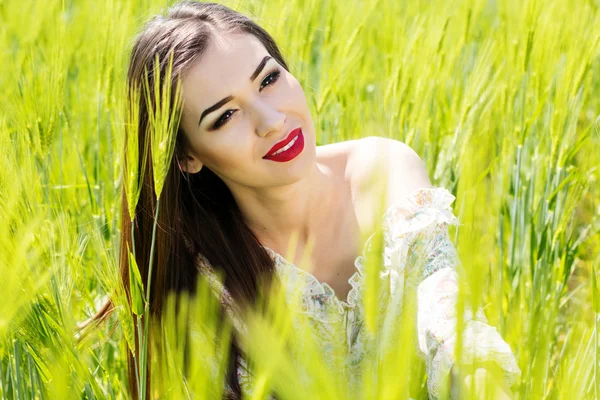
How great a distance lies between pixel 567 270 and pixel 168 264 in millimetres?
670

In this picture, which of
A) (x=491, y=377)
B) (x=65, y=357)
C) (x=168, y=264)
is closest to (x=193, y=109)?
(x=168, y=264)

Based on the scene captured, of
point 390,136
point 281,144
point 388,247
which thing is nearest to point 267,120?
point 281,144

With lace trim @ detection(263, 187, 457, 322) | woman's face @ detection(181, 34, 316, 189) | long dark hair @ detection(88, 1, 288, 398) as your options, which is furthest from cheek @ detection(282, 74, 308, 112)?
lace trim @ detection(263, 187, 457, 322)

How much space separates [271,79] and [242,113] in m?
0.09

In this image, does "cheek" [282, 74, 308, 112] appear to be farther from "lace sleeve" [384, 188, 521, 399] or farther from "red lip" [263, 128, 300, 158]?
"lace sleeve" [384, 188, 521, 399]

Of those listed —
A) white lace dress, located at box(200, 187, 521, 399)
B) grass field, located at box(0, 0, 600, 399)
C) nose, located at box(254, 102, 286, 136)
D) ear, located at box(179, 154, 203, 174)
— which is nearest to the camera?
grass field, located at box(0, 0, 600, 399)

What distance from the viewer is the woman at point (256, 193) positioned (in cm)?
122

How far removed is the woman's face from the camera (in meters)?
1.21

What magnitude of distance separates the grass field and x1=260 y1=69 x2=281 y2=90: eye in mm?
190

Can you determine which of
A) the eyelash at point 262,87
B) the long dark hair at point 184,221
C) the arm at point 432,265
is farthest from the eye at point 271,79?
the arm at point 432,265

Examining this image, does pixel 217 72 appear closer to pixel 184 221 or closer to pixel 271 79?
pixel 271 79

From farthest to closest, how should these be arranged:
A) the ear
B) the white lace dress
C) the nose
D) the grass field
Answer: the ear → the nose → the white lace dress → the grass field

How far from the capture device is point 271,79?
1.28 meters

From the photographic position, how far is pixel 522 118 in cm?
133
